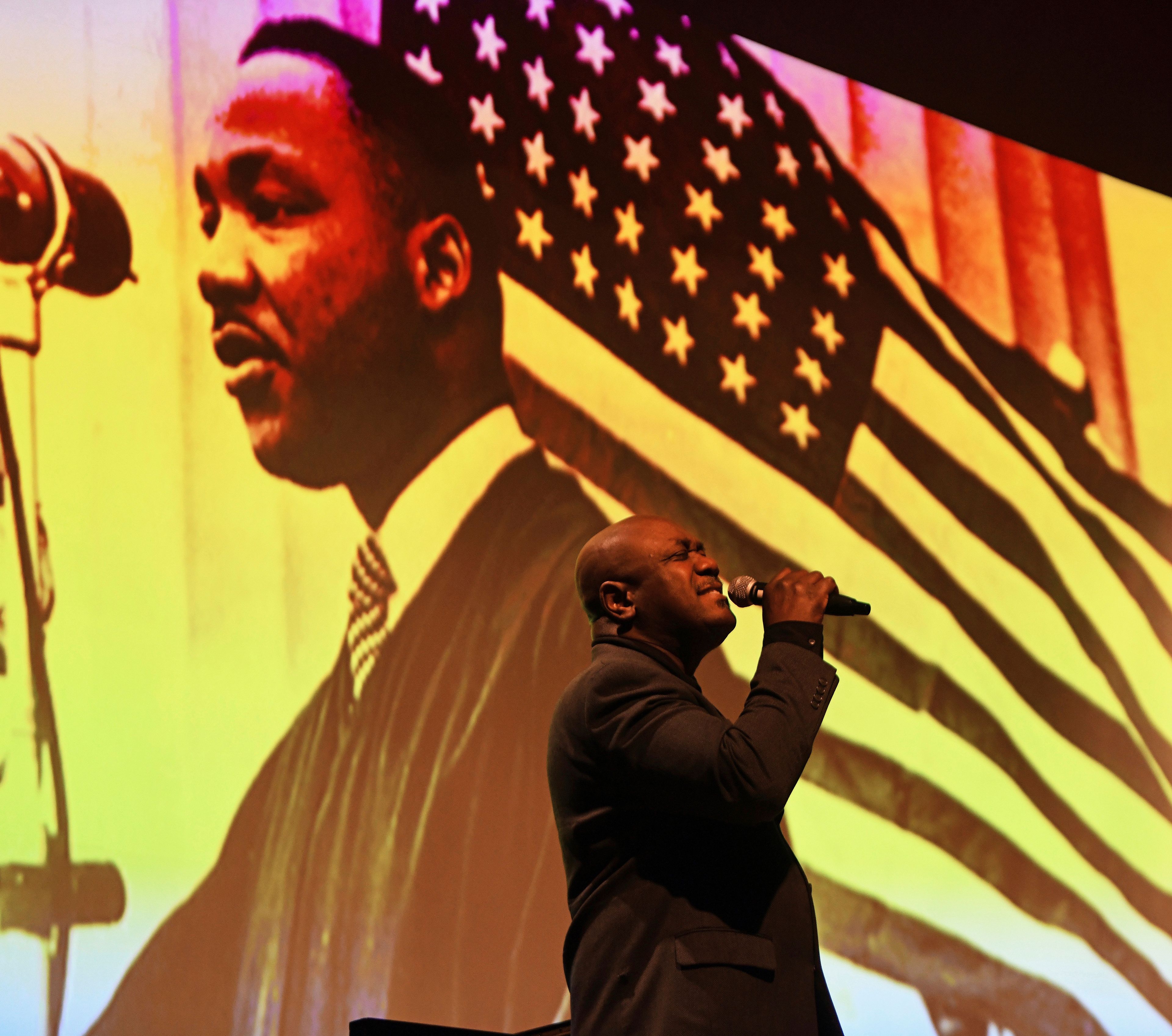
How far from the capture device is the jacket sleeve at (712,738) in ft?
4.53

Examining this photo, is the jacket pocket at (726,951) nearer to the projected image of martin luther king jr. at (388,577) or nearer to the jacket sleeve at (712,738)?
the jacket sleeve at (712,738)

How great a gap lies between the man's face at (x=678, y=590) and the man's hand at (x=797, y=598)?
0.09 metres

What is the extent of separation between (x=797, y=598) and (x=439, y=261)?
2022 millimetres

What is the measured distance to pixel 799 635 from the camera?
1505 millimetres

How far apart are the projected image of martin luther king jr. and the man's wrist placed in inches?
66.7

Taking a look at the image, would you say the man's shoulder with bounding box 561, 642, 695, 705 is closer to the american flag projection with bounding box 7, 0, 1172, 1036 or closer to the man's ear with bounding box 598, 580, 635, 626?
the man's ear with bounding box 598, 580, 635, 626

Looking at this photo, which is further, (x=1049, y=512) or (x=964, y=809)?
(x=1049, y=512)

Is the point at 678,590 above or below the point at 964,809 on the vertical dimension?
above

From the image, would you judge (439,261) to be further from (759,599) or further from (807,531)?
(759,599)

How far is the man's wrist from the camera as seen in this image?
1500mm

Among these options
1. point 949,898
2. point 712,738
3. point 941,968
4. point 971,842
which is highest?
point 712,738

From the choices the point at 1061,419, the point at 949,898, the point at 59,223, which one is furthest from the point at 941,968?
the point at 59,223

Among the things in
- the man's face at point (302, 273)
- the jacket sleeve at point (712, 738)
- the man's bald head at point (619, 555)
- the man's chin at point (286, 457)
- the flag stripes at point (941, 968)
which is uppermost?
the man's face at point (302, 273)

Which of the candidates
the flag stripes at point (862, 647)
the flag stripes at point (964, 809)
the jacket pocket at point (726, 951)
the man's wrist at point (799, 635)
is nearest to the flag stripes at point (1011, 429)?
the flag stripes at point (862, 647)
